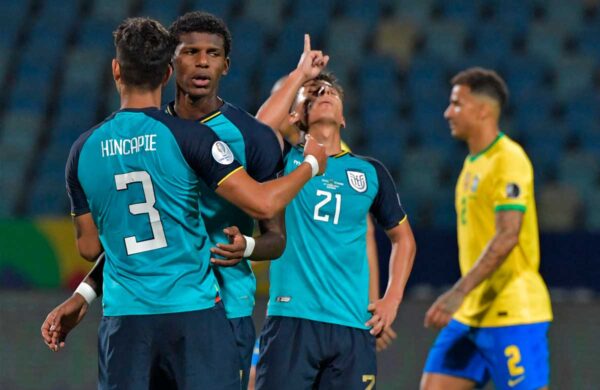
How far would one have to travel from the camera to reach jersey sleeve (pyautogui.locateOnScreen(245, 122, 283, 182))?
3992mm

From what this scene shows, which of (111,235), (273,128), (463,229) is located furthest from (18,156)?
(111,235)

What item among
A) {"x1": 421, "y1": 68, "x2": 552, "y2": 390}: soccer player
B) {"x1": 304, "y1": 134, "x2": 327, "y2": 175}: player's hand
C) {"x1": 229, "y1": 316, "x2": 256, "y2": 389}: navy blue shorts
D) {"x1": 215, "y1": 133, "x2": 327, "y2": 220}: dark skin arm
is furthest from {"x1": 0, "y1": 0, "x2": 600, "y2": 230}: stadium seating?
{"x1": 215, "y1": 133, "x2": 327, "y2": 220}: dark skin arm

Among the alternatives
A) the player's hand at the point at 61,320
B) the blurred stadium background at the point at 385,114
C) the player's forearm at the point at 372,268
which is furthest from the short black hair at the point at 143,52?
the blurred stadium background at the point at 385,114

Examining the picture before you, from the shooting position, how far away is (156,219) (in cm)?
352

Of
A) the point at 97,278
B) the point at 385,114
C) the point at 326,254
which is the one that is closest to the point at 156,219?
the point at 97,278

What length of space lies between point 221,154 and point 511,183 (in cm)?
255

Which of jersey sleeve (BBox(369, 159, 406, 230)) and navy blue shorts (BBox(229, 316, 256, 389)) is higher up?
jersey sleeve (BBox(369, 159, 406, 230))

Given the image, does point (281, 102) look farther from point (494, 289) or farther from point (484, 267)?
point (494, 289)

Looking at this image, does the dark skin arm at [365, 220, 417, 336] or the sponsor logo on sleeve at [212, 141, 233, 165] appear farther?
the dark skin arm at [365, 220, 417, 336]

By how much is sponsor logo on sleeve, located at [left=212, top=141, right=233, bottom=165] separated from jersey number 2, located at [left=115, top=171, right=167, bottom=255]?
0.22 metres

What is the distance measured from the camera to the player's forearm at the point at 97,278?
397 centimetres

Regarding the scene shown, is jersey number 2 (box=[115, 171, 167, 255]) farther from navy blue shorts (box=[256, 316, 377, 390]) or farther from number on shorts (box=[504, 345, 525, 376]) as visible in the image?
number on shorts (box=[504, 345, 525, 376])

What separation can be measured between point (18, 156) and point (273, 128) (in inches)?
243

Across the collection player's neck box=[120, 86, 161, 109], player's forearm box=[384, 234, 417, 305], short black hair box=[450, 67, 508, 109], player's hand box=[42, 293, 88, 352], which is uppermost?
short black hair box=[450, 67, 508, 109]
